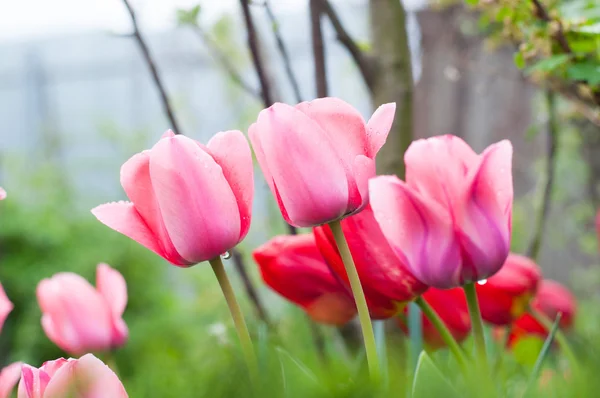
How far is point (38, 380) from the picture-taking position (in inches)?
8.2

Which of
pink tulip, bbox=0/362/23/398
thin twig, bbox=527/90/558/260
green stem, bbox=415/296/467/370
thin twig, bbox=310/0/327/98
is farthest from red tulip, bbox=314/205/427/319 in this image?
thin twig, bbox=527/90/558/260

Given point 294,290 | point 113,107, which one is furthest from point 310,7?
point 113,107

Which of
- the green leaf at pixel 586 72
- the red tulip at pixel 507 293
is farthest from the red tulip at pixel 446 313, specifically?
the green leaf at pixel 586 72

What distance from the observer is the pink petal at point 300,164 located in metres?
0.23

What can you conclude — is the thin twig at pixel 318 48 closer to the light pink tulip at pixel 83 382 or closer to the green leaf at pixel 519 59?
the green leaf at pixel 519 59

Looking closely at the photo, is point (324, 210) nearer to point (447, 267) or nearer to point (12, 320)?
point (447, 267)

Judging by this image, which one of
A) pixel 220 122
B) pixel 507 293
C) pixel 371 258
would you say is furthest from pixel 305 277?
pixel 220 122

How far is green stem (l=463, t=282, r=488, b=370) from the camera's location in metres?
0.24

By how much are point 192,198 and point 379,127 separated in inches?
2.7

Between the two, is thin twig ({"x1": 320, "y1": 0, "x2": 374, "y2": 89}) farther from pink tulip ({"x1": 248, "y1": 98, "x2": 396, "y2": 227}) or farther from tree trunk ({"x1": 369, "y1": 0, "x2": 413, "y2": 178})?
pink tulip ({"x1": 248, "y1": 98, "x2": 396, "y2": 227})

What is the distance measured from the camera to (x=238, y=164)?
238 millimetres

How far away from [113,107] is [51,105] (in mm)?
419

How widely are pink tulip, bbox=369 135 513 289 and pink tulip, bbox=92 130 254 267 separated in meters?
0.05

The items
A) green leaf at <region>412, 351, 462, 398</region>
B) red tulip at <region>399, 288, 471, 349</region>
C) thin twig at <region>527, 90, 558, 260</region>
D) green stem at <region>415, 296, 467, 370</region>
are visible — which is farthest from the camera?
thin twig at <region>527, 90, 558, 260</region>
